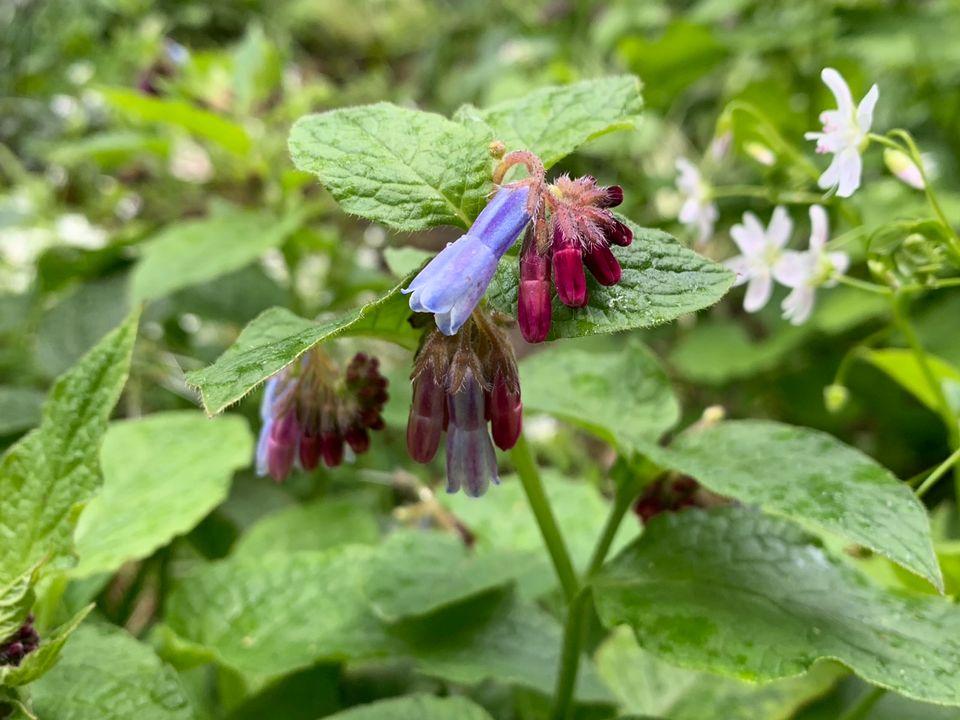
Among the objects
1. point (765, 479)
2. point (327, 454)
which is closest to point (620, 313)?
point (765, 479)

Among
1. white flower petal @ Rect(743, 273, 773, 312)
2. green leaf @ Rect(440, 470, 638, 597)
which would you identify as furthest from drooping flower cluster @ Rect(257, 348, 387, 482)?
white flower petal @ Rect(743, 273, 773, 312)

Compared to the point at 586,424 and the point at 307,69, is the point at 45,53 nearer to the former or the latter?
the point at 307,69

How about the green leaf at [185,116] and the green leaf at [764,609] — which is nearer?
the green leaf at [764,609]

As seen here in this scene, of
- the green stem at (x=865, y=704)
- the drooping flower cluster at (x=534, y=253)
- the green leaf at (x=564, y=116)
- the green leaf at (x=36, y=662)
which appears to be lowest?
the green stem at (x=865, y=704)

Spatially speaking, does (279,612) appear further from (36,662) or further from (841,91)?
(841,91)

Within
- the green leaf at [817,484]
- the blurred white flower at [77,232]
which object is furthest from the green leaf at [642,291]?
the blurred white flower at [77,232]

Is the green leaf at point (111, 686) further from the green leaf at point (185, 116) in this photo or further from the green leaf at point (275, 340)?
the green leaf at point (185, 116)

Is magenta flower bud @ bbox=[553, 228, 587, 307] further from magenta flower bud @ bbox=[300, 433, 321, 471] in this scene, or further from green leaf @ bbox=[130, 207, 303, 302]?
green leaf @ bbox=[130, 207, 303, 302]
